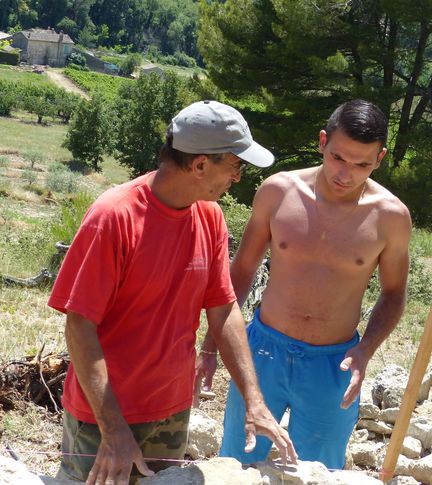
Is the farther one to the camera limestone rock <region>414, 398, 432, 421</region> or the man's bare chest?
limestone rock <region>414, 398, 432, 421</region>

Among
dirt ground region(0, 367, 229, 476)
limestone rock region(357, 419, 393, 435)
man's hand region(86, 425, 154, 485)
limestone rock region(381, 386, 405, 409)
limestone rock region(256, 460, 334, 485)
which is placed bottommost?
dirt ground region(0, 367, 229, 476)

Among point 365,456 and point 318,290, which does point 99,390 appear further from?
point 365,456

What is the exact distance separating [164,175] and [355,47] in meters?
16.5

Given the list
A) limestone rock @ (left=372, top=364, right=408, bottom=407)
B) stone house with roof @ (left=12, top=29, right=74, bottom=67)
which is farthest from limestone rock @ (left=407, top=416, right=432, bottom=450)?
stone house with roof @ (left=12, top=29, right=74, bottom=67)

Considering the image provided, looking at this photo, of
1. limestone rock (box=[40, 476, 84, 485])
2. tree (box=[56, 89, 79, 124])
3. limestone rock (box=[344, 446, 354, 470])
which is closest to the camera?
limestone rock (box=[40, 476, 84, 485])

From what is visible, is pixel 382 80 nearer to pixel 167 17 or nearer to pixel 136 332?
pixel 136 332

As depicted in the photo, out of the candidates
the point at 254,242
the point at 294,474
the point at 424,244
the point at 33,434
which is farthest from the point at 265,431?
the point at 424,244

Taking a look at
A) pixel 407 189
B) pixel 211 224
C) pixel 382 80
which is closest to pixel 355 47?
pixel 382 80

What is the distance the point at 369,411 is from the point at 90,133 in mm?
38410

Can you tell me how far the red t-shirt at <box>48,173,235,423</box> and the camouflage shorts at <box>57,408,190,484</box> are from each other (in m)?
0.04

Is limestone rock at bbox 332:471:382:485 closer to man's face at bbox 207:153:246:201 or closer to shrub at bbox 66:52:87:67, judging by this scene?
man's face at bbox 207:153:246:201

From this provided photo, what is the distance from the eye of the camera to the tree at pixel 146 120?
36.6 meters

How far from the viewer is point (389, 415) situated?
→ 448cm

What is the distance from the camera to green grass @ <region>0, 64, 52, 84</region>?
7438 centimetres
